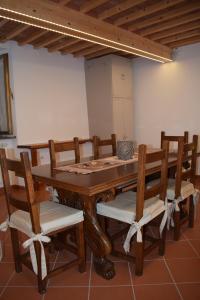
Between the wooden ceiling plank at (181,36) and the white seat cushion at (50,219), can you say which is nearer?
the white seat cushion at (50,219)

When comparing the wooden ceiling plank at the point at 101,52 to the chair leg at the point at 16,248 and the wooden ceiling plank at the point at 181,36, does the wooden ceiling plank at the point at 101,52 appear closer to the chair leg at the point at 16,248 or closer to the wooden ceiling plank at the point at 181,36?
the wooden ceiling plank at the point at 181,36

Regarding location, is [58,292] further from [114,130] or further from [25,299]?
[114,130]

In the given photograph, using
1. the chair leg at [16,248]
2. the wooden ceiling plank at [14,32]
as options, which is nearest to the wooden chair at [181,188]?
the chair leg at [16,248]

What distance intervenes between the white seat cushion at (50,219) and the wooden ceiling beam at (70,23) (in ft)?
6.31

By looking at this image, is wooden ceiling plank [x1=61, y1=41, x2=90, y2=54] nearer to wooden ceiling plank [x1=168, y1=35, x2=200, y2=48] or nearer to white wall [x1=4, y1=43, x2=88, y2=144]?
white wall [x1=4, y1=43, x2=88, y2=144]

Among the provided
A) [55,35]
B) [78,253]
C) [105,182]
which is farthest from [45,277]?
[55,35]

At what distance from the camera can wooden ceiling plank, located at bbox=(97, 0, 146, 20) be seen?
2678 mm

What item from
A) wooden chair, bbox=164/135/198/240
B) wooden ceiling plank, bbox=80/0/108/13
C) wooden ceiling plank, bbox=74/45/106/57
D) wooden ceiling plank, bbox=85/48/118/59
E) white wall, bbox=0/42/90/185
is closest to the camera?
wooden chair, bbox=164/135/198/240

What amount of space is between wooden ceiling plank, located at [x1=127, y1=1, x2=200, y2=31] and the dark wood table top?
2.06 metres

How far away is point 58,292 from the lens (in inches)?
66.2

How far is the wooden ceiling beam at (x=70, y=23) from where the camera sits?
2.41 metres

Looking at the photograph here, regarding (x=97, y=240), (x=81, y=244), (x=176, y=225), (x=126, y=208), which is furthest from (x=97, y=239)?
(x=176, y=225)

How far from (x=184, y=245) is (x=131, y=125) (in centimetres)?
322

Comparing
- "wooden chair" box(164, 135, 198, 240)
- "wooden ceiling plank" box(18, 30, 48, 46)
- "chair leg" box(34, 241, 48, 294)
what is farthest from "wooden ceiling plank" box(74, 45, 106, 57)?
"chair leg" box(34, 241, 48, 294)
